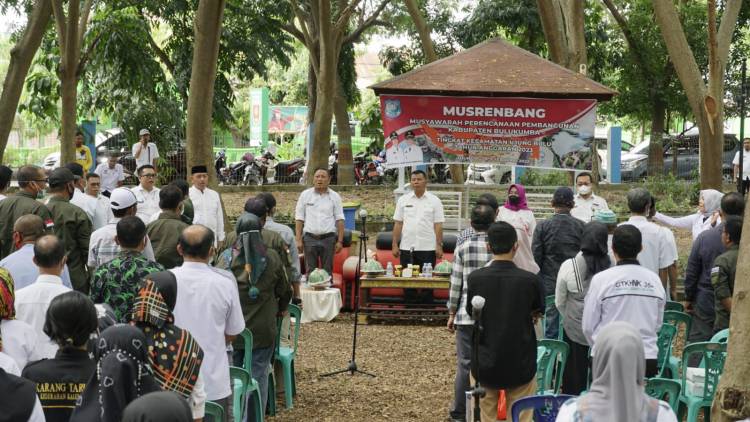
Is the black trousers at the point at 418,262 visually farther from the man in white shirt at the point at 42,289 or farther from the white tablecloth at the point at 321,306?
the man in white shirt at the point at 42,289

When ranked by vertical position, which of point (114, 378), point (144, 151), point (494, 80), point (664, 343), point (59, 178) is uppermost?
point (494, 80)

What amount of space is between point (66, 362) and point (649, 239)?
5.55 metres

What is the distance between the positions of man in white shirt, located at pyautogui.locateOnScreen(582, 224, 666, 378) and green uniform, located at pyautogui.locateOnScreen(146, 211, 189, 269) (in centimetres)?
335

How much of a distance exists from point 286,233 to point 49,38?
18.3 meters

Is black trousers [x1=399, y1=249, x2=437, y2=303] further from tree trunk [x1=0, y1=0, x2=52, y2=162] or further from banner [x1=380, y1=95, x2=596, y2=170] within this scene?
tree trunk [x1=0, y1=0, x2=52, y2=162]

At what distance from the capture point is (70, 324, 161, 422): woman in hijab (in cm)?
402

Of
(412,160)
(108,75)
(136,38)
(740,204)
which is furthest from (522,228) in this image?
(108,75)

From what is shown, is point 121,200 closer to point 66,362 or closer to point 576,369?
point 66,362

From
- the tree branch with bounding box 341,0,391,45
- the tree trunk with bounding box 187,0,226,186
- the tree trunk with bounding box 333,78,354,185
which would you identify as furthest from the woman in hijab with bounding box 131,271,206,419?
the tree branch with bounding box 341,0,391,45

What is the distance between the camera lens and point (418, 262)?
1248 centimetres

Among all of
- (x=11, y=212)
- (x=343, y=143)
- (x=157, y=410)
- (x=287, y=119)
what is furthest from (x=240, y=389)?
(x=287, y=119)

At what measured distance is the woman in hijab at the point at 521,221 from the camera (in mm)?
9250

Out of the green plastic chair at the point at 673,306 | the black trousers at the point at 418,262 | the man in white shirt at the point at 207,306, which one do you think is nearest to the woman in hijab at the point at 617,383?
the man in white shirt at the point at 207,306

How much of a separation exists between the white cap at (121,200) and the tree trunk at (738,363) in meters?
4.19
